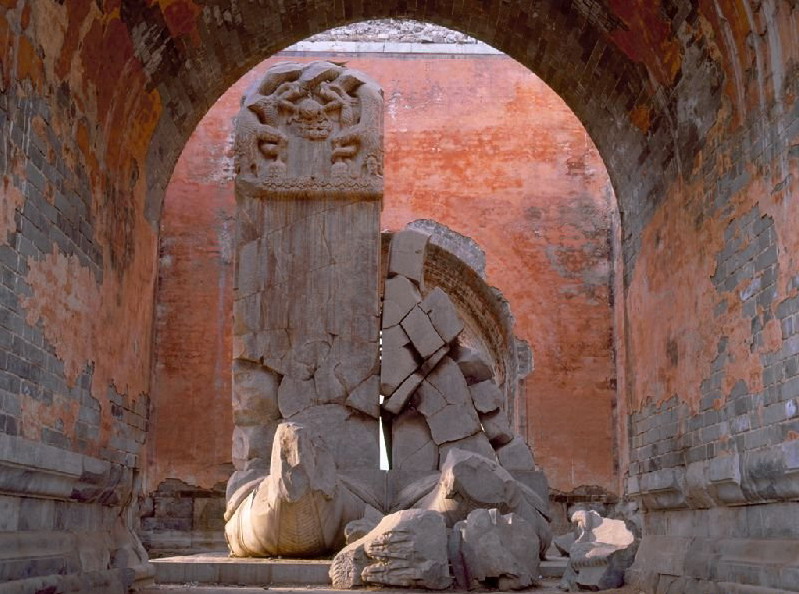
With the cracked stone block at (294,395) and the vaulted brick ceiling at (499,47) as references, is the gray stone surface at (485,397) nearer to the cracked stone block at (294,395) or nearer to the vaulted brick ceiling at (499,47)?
the cracked stone block at (294,395)

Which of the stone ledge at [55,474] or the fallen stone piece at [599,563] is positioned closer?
the stone ledge at [55,474]

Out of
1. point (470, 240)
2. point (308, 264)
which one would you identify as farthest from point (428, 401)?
point (470, 240)

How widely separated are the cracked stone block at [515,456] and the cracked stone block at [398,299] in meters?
1.66

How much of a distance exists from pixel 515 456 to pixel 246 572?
11.1 feet

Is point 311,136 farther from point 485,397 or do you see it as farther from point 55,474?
point 55,474

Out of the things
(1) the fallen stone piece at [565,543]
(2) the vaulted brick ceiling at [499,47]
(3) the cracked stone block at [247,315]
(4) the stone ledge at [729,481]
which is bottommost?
(1) the fallen stone piece at [565,543]

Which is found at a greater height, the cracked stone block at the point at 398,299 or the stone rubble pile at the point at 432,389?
the cracked stone block at the point at 398,299

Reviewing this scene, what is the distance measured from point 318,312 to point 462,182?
701 centimetres

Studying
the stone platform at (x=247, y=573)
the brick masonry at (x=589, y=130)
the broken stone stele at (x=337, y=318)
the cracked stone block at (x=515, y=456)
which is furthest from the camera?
the cracked stone block at (x=515, y=456)

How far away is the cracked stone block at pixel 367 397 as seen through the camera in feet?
30.9

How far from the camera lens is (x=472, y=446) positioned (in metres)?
9.62

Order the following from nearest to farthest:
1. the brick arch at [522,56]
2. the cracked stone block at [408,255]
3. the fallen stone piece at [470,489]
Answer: the brick arch at [522,56] → the fallen stone piece at [470,489] → the cracked stone block at [408,255]

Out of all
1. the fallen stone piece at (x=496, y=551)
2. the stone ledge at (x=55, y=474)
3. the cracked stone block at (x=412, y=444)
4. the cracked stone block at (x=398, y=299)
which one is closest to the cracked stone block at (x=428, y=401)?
the cracked stone block at (x=412, y=444)

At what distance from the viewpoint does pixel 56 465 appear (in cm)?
479
